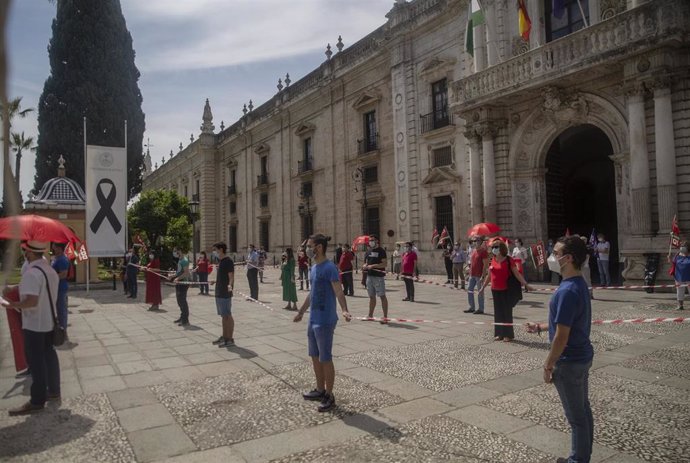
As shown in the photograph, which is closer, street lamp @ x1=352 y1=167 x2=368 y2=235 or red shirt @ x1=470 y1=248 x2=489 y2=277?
red shirt @ x1=470 y1=248 x2=489 y2=277

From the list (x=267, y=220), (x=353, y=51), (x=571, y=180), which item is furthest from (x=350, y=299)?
(x=267, y=220)

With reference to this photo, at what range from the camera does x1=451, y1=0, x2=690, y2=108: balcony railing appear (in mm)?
12188

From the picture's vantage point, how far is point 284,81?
3391cm

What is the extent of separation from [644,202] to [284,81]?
26120 mm

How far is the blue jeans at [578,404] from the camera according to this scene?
10.3 feet

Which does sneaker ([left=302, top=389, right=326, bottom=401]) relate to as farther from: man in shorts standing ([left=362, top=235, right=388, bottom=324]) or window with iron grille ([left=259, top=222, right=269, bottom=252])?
window with iron grille ([left=259, top=222, right=269, bottom=252])

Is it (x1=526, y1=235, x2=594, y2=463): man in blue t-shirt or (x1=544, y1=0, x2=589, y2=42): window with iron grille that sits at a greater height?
(x1=544, y1=0, x2=589, y2=42): window with iron grille

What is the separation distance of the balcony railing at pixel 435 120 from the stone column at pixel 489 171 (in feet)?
10.4

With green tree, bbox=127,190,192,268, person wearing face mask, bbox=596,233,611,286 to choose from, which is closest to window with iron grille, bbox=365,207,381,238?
green tree, bbox=127,190,192,268

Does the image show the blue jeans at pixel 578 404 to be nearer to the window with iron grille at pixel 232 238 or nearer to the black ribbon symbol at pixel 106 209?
the black ribbon symbol at pixel 106 209

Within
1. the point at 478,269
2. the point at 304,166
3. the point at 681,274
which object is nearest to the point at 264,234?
the point at 304,166

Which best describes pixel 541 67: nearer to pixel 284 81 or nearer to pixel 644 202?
pixel 644 202

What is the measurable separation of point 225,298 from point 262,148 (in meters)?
29.2

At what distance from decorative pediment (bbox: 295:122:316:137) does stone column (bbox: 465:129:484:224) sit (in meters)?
13.7
